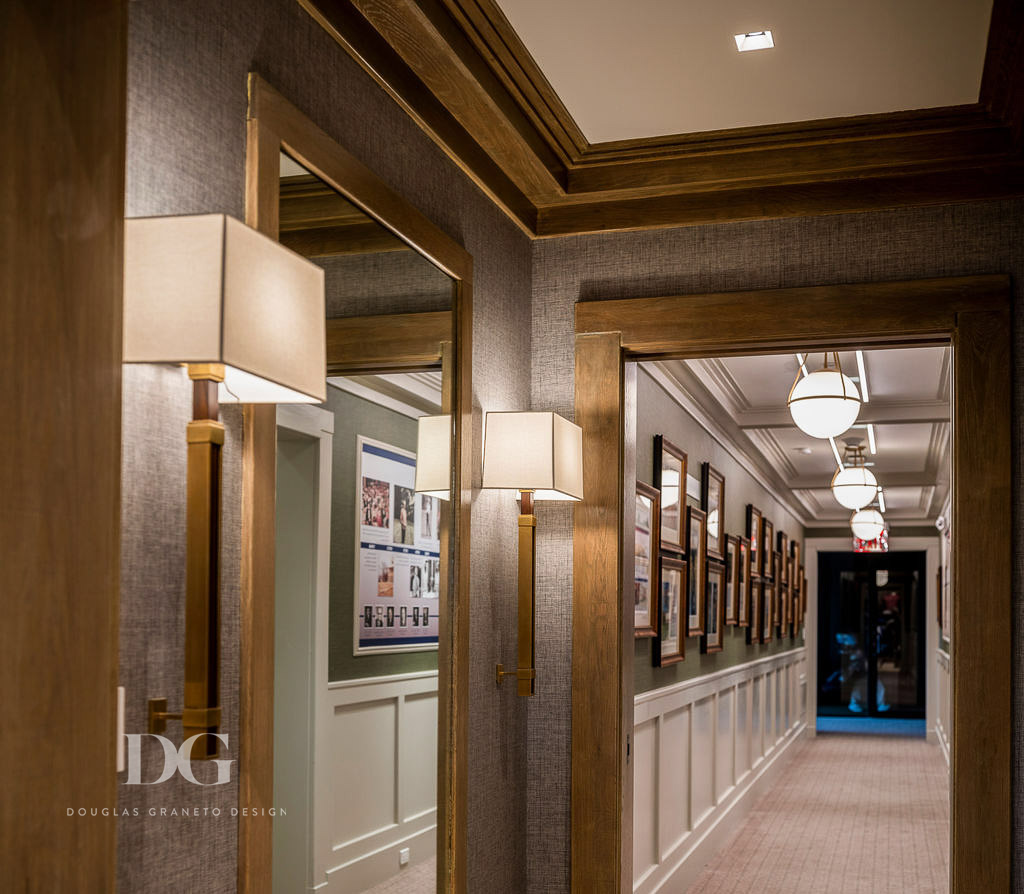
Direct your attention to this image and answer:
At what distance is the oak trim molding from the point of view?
8.41 feet

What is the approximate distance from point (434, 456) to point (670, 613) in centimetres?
320

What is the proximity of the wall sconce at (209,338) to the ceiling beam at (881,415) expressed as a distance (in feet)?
19.4

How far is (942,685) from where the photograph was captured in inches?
544

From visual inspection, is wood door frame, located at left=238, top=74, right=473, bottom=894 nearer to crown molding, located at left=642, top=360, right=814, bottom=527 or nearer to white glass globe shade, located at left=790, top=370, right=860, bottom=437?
crown molding, located at left=642, top=360, right=814, bottom=527

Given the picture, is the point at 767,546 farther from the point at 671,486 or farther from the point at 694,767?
the point at 671,486

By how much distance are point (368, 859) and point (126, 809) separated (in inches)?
33.3

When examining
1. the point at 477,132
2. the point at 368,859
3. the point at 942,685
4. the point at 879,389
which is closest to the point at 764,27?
the point at 477,132

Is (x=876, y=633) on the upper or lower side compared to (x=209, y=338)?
lower

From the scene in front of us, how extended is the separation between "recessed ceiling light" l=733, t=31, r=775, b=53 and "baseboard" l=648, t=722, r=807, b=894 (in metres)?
3.92

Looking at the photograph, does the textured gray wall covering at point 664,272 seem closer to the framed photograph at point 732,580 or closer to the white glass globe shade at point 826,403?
the white glass globe shade at point 826,403

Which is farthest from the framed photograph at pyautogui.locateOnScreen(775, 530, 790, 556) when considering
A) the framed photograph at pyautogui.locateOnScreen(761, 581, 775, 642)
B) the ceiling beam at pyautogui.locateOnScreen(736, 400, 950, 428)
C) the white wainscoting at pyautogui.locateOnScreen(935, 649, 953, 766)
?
the ceiling beam at pyautogui.locateOnScreen(736, 400, 950, 428)

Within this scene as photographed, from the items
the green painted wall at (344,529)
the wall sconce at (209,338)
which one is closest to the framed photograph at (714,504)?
the green painted wall at (344,529)

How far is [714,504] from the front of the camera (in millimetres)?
7176

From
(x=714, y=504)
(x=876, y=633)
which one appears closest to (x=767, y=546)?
(x=714, y=504)
